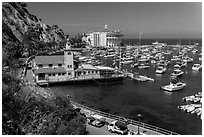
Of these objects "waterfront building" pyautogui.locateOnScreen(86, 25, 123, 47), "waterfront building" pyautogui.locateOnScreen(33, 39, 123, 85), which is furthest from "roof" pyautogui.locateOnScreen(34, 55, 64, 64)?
"waterfront building" pyautogui.locateOnScreen(86, 25, 123, 47)

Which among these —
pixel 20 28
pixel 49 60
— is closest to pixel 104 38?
pixel 20 28

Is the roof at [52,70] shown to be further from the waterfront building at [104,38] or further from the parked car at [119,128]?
the waterfront building at [104,38]

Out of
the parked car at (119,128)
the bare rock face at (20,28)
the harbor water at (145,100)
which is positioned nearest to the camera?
the parked car at (119,128)

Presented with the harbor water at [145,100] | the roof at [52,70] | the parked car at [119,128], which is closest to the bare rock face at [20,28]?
the roof at [52,70]

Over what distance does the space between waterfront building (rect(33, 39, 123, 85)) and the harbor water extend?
66 centimetres

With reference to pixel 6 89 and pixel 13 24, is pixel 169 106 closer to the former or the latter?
pixel 6 89

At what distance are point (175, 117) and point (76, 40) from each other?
90.7 feet

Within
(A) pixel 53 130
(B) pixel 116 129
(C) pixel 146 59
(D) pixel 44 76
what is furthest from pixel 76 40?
(A) pixel 53 130

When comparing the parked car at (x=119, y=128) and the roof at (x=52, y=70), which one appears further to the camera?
the roof at (x=52, y=70)

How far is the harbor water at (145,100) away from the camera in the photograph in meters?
8.78

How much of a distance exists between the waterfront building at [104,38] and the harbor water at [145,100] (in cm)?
2264

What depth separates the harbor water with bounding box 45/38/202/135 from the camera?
8781 millimetres

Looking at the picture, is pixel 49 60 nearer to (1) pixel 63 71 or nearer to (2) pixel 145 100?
(1) pixel 63 71

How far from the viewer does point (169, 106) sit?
35.1 feet
